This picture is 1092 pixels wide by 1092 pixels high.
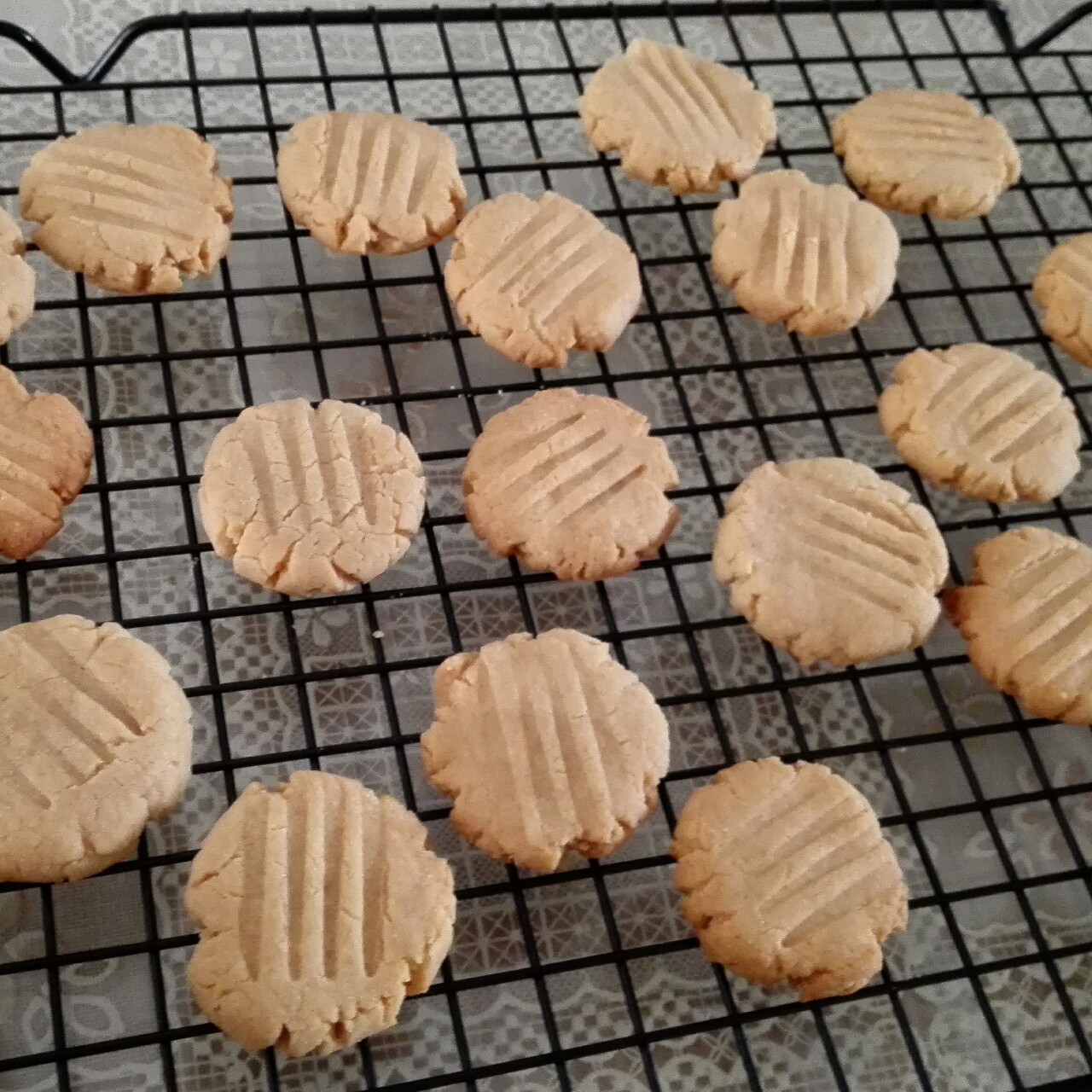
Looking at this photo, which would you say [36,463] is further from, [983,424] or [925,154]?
[925,154]

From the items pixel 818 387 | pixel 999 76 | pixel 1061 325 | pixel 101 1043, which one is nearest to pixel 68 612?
pixel 101 1043

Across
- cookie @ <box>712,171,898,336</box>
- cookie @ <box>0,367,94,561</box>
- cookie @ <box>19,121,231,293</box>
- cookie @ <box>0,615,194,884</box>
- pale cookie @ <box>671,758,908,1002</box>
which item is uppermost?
cookie @ <box>19,121,231,293</box>

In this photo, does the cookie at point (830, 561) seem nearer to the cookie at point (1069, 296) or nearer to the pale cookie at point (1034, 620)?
the pale cookie at point (1034, 620)

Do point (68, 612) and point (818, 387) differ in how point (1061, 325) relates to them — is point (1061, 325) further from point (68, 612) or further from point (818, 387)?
point (68, 612)

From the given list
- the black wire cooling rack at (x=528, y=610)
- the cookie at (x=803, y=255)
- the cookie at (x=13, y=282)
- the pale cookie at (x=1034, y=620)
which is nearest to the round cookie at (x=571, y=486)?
the black wire cooling rack at (x=528, y=610)

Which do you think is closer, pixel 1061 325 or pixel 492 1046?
pixel 492 1046

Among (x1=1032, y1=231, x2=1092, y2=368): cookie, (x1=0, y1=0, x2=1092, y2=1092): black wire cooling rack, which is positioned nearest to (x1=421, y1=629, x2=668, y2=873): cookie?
(x1=0, y1=0, x2=1092, y2=1092): black wire cooling rack

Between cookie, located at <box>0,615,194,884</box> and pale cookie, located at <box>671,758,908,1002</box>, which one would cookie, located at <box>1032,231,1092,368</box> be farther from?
cookie, located at <box>0,615,194,884</box>
